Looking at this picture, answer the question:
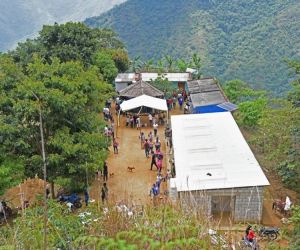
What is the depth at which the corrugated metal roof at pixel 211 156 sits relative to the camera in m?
13.0

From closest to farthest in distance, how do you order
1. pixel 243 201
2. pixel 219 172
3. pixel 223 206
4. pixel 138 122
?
pixel 243 201
pixel 223 206
pixel 219 172
pixel 138 122

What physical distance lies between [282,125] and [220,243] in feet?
35.3

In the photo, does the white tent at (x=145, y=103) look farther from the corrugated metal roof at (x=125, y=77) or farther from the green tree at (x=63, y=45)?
the corrugated metal roof at (x=125, y=77)

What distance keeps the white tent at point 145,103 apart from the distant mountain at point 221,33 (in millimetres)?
21475

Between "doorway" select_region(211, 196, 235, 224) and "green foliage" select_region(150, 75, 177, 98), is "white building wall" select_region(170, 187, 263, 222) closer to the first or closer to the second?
"doorway" select_region(211, 196, 235, 224)

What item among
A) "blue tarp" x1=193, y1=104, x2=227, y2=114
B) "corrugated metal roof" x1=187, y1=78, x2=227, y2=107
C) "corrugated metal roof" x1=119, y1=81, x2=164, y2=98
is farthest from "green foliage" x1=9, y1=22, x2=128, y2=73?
"blue tarp" x1=193, y1=104, x2=227, y2=114

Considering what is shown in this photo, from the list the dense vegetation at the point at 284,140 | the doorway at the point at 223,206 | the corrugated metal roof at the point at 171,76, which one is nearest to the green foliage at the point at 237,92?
the corrugated metal roof at the point at 171,76

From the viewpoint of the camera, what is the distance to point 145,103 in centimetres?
2067

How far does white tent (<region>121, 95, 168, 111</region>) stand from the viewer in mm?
20594

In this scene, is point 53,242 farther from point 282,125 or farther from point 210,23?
point 210,23

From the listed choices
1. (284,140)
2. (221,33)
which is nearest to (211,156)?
(284,140)

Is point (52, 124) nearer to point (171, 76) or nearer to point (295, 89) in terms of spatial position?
point (295, 89)

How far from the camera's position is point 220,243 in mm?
5297

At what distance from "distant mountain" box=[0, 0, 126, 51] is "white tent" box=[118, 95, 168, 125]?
68.9 metres
